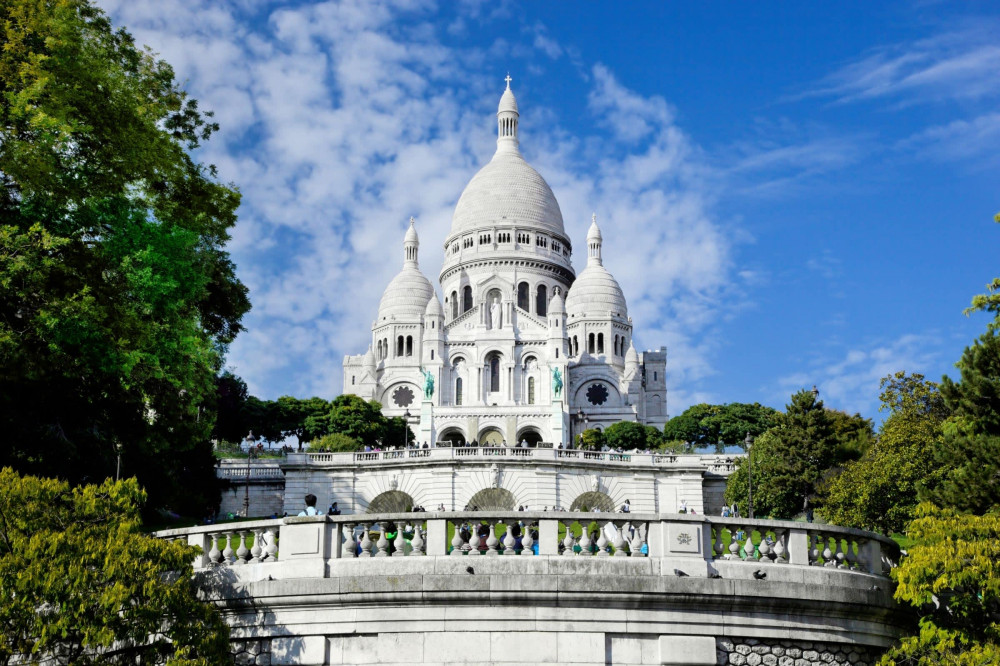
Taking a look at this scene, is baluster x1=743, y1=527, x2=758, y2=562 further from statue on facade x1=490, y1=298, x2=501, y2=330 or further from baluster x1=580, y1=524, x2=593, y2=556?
statue on facade x1=490, y1=298, x2=501, y2=330

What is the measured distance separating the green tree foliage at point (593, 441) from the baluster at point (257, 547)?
205 feet

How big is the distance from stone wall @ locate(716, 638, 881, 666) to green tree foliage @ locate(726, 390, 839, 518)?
35650 mm

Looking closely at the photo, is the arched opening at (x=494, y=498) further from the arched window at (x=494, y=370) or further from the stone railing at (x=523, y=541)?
the arched window at (x=494, y=370)

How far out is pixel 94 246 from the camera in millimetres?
21422

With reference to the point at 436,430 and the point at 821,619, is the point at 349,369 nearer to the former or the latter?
the point at 436,430

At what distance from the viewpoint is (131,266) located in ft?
71.6

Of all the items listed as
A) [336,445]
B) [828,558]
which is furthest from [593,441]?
[828,558]

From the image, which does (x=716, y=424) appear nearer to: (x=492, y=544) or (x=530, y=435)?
(x=530, y=435)

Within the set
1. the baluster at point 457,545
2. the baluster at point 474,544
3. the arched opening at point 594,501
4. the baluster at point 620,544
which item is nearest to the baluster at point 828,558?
the baluster at point 620,544

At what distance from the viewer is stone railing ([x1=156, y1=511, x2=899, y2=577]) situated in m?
13.2

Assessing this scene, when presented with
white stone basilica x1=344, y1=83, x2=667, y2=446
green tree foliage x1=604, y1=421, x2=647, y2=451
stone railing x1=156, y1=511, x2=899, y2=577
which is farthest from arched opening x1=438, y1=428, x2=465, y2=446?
stone railing x1=156, y1=511, x2=899, y2=577

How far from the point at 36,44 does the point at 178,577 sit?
1098cm

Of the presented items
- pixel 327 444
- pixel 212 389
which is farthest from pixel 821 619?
pixel 327 444

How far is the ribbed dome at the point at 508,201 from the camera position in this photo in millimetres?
128625
